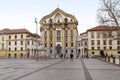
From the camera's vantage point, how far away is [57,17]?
400ft

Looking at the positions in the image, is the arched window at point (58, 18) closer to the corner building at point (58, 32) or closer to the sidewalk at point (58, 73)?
the corner building at point (58, 32)

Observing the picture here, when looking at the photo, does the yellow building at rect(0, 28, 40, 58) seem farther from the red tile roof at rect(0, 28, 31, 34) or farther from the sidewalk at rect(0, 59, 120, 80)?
the sidewalk at rect(0, 59, 120, 80)

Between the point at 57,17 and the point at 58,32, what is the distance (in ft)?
21.8

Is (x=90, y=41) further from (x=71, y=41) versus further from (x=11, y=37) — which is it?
(x=11, y=37)

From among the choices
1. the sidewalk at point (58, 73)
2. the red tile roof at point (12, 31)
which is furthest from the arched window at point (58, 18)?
the sidewalk at point (58, 73)

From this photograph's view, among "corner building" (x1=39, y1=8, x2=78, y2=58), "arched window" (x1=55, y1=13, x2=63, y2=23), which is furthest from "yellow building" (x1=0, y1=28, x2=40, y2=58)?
"arched window" (x1=55, y1=13, x2=63, y2=23)

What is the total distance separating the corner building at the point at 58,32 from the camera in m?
119

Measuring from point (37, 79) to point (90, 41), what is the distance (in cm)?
10567

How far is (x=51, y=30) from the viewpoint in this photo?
122062mm

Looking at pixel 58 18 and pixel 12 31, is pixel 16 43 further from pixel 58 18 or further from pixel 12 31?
pixel 58 18

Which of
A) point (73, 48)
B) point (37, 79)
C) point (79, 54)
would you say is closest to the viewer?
point (37, 79)

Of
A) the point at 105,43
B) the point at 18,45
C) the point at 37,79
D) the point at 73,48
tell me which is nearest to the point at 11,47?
the point at 18,45

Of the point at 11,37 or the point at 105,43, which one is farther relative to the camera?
the point at 11,37

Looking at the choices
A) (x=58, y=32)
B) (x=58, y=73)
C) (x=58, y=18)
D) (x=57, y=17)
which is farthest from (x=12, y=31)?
(x=58, y=73)
